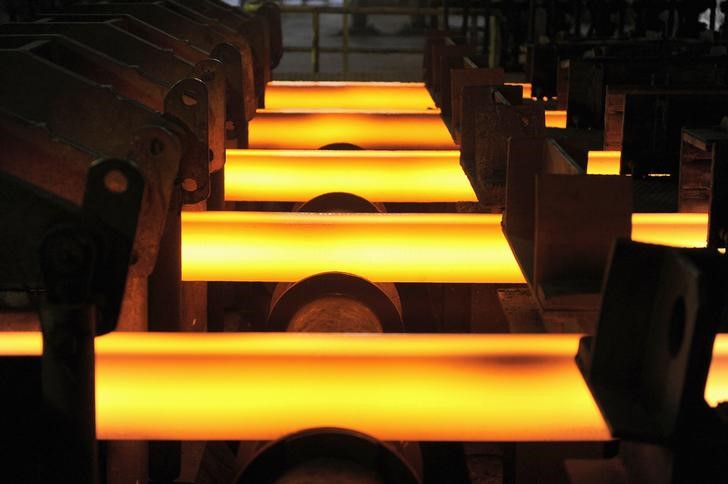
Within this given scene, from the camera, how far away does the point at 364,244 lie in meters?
3.48

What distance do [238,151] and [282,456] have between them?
2.82 metres

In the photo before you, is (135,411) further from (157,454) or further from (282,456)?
(157,454)

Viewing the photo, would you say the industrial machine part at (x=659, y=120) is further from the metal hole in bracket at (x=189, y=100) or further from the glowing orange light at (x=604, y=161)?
the metal hole in bracket at (x=189, y=100)

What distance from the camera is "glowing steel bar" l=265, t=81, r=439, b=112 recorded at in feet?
24.6

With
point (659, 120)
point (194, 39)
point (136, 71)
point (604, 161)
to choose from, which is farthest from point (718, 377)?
point (194, 39)

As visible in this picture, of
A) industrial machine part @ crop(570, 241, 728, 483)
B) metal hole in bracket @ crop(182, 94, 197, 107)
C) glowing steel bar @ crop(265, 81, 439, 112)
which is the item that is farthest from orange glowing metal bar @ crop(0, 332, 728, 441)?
glowing steel bar @ crop(265, 81, 439, 112)

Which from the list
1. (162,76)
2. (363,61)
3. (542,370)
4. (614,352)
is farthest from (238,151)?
(363,61)

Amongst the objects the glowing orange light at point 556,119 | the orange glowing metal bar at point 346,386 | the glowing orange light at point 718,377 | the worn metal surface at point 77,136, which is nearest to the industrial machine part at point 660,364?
the orange glowing metal bar at point 346,386

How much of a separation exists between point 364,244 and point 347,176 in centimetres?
111

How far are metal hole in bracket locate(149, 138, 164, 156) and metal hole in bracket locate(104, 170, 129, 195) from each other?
22.4 inches

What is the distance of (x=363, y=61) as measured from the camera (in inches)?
961

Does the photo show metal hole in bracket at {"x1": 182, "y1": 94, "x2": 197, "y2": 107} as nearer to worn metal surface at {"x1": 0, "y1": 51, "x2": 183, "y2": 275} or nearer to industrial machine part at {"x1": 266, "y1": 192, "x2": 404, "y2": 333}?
worn metal surface at {"x1": 0, "y1": 51, "x2": 183, "y2": 275}

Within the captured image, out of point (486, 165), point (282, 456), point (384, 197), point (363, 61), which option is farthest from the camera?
point (363, 61)

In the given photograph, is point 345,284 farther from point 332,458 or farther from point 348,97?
point 348,97
